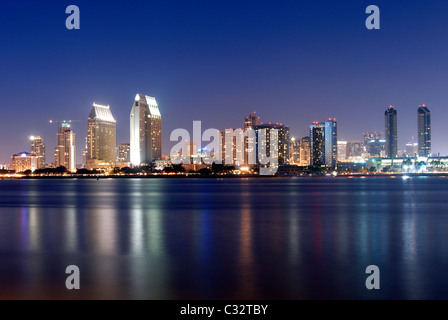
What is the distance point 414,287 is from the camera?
13.6 meters

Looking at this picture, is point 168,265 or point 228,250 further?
point 228,250

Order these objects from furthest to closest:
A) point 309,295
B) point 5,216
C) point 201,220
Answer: point 5,216
point 201,220
point 309,295

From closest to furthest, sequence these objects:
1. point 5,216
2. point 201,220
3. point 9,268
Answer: point 9,268 < point 201,220 < point 5,216

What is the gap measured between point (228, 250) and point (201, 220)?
13483 millimetres

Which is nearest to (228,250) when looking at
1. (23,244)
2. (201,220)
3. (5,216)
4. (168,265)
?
(168,265)
